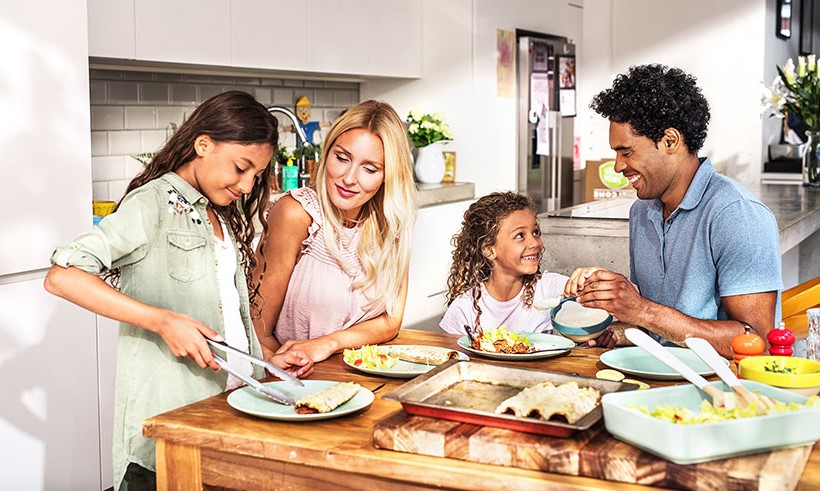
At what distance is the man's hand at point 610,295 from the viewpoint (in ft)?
7.03

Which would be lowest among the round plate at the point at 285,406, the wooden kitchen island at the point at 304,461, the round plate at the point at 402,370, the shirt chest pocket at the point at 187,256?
the wooden kitchen island at the point at 304,461

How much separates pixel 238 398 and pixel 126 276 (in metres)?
0.45

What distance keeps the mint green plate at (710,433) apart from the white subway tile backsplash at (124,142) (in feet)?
10.0

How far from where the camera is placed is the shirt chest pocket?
2.01 metres

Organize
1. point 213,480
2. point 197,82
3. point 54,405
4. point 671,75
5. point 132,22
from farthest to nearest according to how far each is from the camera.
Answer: point 197,82 < point 132,22 < point 54,405 < point 671,75 < point 213,480

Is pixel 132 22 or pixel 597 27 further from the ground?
pixel 597 27

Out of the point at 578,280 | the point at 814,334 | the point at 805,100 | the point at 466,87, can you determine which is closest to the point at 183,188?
the point at 578,280

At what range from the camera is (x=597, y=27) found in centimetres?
704

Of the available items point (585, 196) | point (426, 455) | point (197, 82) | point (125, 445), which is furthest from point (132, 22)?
point (585, 196)

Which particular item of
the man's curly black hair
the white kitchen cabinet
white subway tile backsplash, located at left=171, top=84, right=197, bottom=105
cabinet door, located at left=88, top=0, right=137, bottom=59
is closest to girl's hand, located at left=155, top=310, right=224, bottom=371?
the man's curly black hair

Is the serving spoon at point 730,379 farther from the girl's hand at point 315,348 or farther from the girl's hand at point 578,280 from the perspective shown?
the girl's hand at point 315,348

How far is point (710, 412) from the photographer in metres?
1.36

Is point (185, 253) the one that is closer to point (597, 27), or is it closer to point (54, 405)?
point (54, 405)

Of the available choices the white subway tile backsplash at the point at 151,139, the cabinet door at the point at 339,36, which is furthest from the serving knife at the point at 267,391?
the cabinet door at the point at 339,36
